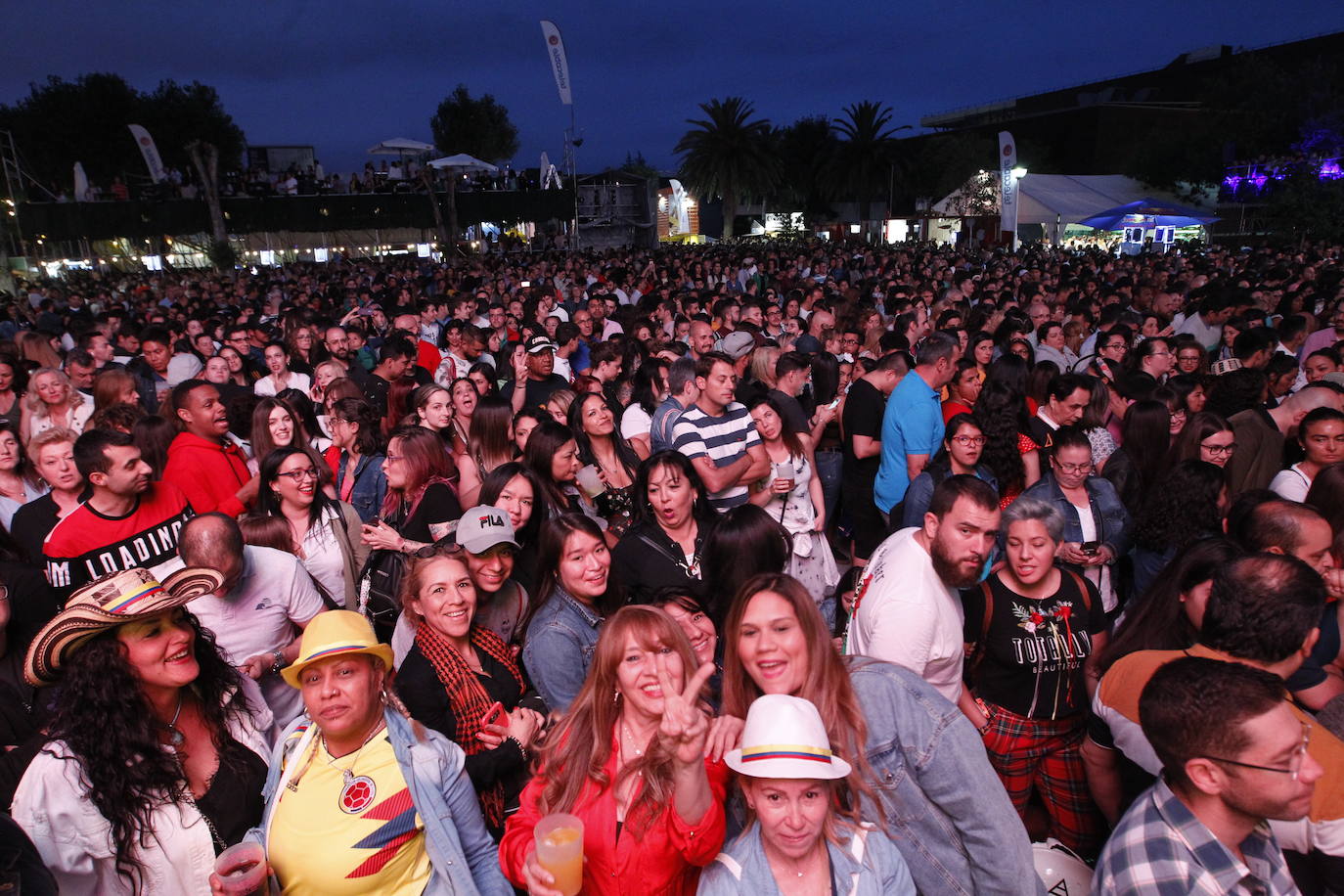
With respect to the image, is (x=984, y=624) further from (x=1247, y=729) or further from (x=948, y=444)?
(x=948, y=444)

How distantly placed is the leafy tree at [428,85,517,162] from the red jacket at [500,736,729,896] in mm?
53039

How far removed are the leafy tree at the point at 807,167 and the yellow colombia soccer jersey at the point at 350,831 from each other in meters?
44.1

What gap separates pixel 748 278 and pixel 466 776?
1548 cm

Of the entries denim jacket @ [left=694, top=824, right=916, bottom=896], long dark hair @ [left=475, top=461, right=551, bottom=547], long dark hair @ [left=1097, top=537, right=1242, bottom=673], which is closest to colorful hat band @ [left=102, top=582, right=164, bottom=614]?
long dark hair @ [left=475, top=461, right=551, bottom=547]

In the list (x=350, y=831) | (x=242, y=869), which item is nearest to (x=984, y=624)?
(x=350, y=831)

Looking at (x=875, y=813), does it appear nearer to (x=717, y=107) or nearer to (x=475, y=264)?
(x=475, y=264)

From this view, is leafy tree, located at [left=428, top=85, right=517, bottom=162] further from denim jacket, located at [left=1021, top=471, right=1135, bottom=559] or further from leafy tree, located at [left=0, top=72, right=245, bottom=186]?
denim jacket, located at [left=1021, top=471, right=1135, bottom=559]

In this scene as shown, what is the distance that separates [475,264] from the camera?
22484 mm

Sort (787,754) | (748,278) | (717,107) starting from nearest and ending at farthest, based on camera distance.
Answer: (787,754) < (748,278) < (717,107)

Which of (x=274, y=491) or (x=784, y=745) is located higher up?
(x=274, y=491)

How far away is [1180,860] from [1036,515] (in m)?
1.31

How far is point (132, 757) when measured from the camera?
7.04ft

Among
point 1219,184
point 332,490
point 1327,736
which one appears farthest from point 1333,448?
point 1219,184

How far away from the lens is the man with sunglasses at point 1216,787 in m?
1.77
